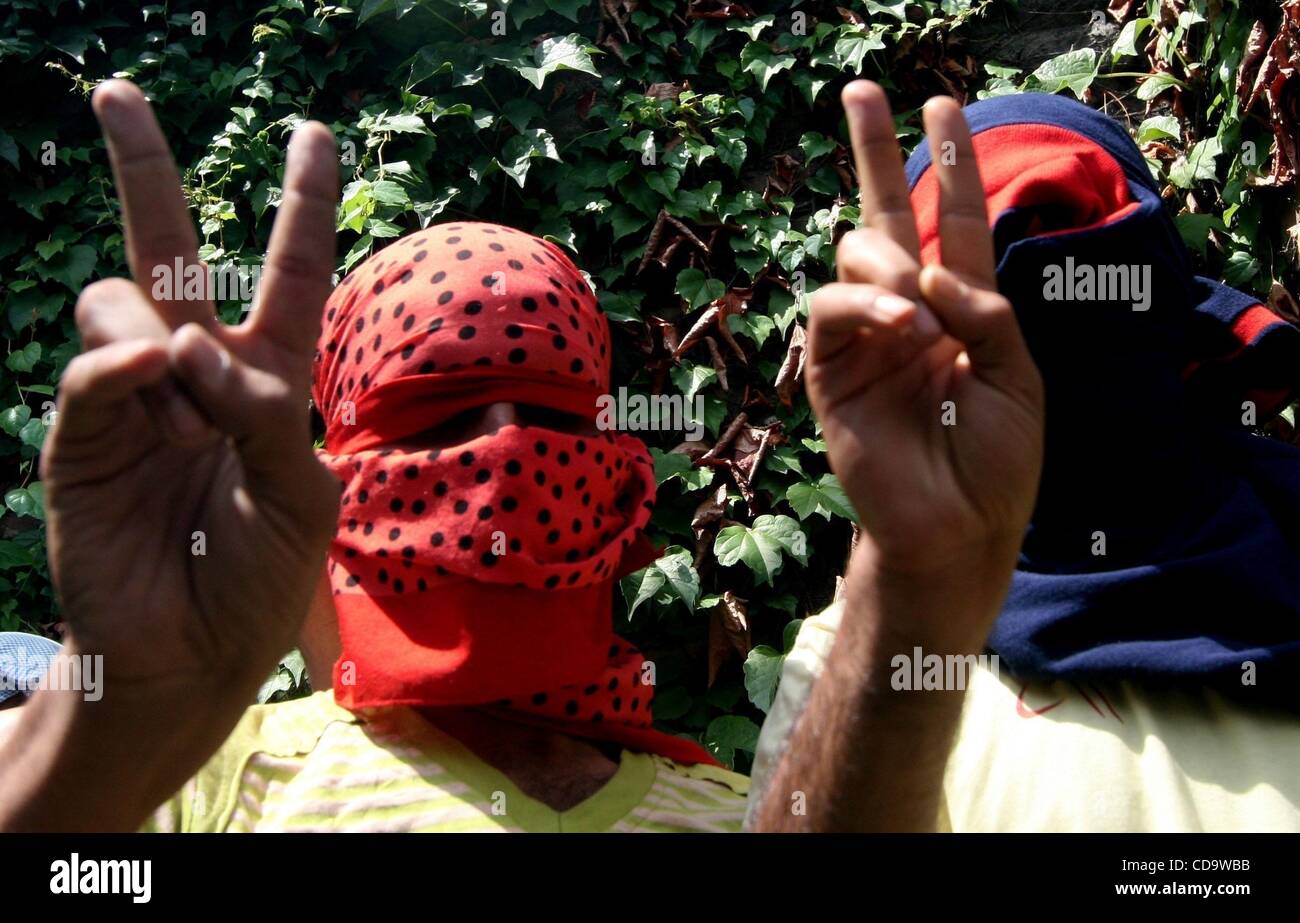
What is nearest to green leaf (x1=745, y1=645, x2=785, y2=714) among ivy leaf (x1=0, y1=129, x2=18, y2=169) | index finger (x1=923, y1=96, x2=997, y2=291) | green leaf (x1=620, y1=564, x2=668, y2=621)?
green leaf (x1=620, y1=564, x2=668, y2=621)

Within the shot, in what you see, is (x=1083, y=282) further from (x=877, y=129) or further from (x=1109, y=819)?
(x=1109, y=819)

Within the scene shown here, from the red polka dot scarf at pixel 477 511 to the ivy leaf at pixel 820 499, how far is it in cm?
131

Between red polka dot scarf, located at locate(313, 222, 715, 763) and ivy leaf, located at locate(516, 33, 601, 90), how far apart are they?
1.72 meters

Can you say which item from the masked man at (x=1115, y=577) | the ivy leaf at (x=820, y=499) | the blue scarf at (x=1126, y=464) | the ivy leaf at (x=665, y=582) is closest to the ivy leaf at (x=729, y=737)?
the ivy leaf at (x=665, y=582)

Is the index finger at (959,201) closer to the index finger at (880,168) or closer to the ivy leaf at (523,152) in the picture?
the index finger at (880,168)

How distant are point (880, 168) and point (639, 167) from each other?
2404mm

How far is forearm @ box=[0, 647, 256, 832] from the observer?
1134 mm

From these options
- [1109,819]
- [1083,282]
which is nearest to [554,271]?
[1083,282]

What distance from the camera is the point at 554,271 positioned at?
2.03 m

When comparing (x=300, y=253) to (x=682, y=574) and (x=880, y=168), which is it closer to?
(x=880, y=168)

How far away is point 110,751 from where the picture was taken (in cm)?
114

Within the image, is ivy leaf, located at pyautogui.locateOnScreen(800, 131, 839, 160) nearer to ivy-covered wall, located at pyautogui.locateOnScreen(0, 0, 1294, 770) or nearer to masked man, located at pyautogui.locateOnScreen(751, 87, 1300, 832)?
ivy-covered wall, located at pyautogui.locateOnScreen(0, 0, 1294, 770)

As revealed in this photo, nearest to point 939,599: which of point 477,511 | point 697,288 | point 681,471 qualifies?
point 477,511

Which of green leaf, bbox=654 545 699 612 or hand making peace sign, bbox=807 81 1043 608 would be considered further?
green leaf, bbox=654 545 699 612
